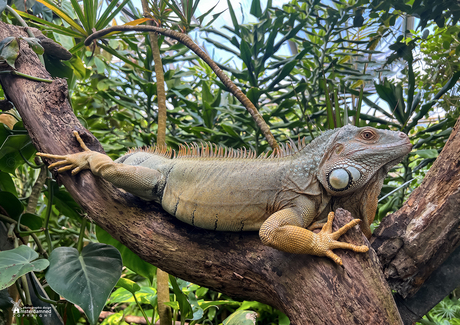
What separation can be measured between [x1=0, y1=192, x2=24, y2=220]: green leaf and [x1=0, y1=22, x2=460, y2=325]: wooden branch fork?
0.61 meters

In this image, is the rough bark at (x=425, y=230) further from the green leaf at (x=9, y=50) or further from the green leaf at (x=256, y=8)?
the green leaf at (x=9, y=50)

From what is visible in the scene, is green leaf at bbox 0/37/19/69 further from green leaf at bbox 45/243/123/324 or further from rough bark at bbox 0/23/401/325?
green leaf at bbox 45/243/123/324

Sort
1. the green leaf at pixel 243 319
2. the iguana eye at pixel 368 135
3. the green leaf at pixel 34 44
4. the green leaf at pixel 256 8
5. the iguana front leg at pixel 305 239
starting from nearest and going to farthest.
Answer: the iguana front leg at pixel 305 239
the iguana eye at pixel 368 135
the green leaf at pixel 243 319
the green leaf at pixel 34 44
the green leaf at pixel 256 8

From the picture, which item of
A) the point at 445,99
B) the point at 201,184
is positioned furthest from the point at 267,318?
the point at 445,99

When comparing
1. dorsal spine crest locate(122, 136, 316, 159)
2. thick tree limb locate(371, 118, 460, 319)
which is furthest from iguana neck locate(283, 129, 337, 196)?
thick tree limb locate(371, 118, 460, 319)

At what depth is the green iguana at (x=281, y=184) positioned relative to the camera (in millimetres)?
1990

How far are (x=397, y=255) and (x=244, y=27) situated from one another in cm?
332

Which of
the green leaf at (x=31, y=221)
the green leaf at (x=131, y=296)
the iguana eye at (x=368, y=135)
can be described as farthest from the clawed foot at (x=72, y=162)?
the iguana eye at (x=368, y=135)

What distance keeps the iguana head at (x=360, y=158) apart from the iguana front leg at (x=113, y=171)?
148cm

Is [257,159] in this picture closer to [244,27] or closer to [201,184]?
[201,184]

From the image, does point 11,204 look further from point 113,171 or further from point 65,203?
point 113,171

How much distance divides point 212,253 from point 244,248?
246mm

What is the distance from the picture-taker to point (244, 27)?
3.95 metres

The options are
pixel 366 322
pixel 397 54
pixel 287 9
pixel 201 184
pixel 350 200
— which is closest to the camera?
pixel 366 322
